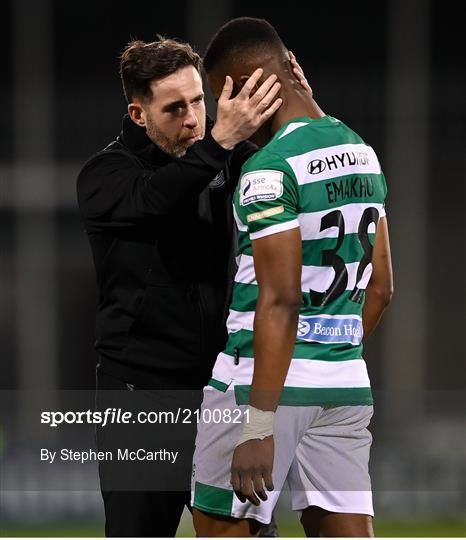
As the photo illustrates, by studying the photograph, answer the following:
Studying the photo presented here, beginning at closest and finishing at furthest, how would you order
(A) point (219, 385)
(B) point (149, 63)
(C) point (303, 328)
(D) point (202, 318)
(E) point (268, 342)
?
(E) point (268, 342) < (C) point (303, 328) < (A) point (219, 385) < (D) point (202, 318) < (B) point (149, 63)

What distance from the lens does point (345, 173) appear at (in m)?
2.91

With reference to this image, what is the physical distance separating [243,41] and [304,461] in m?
1.17

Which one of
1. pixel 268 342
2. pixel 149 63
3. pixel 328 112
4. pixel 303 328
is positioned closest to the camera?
pixel 268 342

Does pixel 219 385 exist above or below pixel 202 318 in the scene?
below

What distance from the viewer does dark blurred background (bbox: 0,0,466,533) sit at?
941 centimetres

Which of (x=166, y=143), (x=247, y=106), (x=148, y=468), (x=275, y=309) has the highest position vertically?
(x=247, y=106)

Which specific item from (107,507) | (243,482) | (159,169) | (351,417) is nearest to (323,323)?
(351,417)

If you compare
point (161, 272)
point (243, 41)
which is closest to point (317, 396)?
point (161, 272)

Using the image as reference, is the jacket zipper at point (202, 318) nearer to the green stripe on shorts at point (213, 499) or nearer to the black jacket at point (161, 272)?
the black jacket at point (161, 272)

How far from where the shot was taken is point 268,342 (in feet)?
9.12

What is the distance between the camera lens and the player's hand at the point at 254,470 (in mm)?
2816

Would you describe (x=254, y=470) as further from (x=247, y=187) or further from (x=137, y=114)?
(x=137, y=114)

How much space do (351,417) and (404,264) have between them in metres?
6.66

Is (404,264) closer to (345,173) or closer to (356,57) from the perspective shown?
(356,57)
